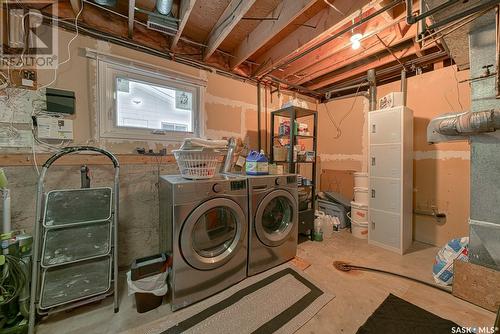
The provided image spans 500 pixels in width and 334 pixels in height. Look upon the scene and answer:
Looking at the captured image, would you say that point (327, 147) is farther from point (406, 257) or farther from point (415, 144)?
point (406, 257)

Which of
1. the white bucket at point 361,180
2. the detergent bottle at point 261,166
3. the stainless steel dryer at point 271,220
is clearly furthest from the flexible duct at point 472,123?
the detergent bottle at point 261,166

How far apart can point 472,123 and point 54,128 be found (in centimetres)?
346

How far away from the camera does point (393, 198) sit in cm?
240

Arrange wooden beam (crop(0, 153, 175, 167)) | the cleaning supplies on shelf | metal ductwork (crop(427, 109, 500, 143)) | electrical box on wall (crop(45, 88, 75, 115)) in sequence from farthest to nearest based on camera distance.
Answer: the cleaning supplies on shelf
electrical box on wall (crop(45, 88, 75, 115))
wooden beam (crop(0, 153, 175, 167))
metal ductwork (crop(427, 109, 500, 143))

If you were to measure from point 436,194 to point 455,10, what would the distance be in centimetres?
215

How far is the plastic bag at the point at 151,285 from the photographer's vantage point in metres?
1.38

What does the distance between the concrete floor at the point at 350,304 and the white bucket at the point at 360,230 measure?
526 mm

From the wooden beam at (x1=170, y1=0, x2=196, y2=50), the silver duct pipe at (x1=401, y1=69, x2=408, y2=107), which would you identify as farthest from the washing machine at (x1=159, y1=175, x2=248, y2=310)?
the silver duct pipe at (x1=401, y1=69, x2=408, y2=107)

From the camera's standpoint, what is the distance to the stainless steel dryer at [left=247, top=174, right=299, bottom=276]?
6.02 feet

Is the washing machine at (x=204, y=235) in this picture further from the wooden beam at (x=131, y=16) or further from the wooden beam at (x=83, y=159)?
the wooden beam at (x=131, y=16)

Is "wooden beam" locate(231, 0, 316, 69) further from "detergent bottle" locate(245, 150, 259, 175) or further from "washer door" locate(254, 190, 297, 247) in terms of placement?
"washer door" locate(254, 190, 297, 247)

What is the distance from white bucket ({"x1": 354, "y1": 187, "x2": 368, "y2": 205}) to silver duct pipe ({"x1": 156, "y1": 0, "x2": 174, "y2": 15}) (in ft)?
10.4

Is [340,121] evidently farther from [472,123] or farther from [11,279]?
[11,279]

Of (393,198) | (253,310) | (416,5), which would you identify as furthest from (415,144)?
(253,310)
